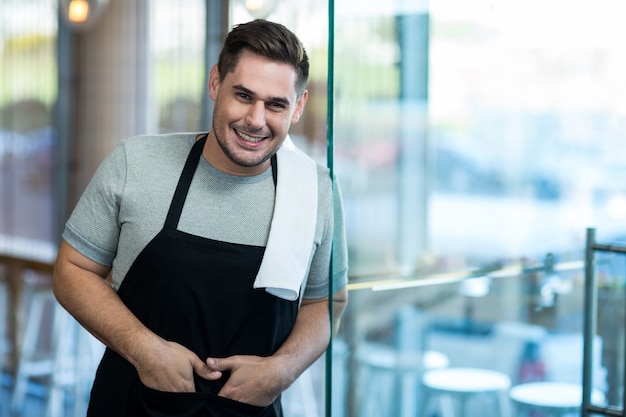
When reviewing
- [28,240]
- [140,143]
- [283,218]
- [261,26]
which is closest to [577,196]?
[283,218]

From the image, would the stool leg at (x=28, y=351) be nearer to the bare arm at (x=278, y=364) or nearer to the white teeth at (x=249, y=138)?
the bare arm at (x=278, y=364)

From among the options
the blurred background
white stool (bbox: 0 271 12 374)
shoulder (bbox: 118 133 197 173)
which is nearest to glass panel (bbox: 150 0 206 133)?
white stool (bbox: 0 271 12 374)

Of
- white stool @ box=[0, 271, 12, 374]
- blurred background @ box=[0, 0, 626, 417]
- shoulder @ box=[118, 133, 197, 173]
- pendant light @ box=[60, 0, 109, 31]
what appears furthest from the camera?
white stool @ box=[0, 271, 12, 374]

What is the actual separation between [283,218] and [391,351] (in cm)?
62

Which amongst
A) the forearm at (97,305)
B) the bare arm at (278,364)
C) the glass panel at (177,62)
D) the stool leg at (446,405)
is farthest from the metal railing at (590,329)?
the glass panel at (177,62)

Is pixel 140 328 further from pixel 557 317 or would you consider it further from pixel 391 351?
pixel 557 317

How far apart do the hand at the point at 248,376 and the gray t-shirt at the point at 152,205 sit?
20 centimetres

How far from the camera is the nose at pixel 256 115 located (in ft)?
4.62

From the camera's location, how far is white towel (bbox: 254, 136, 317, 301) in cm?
147

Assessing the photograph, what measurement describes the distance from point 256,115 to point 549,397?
2.90 feet

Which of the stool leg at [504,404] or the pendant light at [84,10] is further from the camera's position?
the pendant light at [84,10]

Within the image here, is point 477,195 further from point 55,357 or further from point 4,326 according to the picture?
point 4,326

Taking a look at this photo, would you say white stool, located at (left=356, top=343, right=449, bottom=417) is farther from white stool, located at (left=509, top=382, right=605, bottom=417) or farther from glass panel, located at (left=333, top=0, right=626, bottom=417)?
white stool, located at (left=509, top=382, right=605, bottom=417)

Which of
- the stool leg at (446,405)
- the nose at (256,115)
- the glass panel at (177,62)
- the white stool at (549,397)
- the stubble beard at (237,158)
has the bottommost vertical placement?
the stool leg at (446,405)
